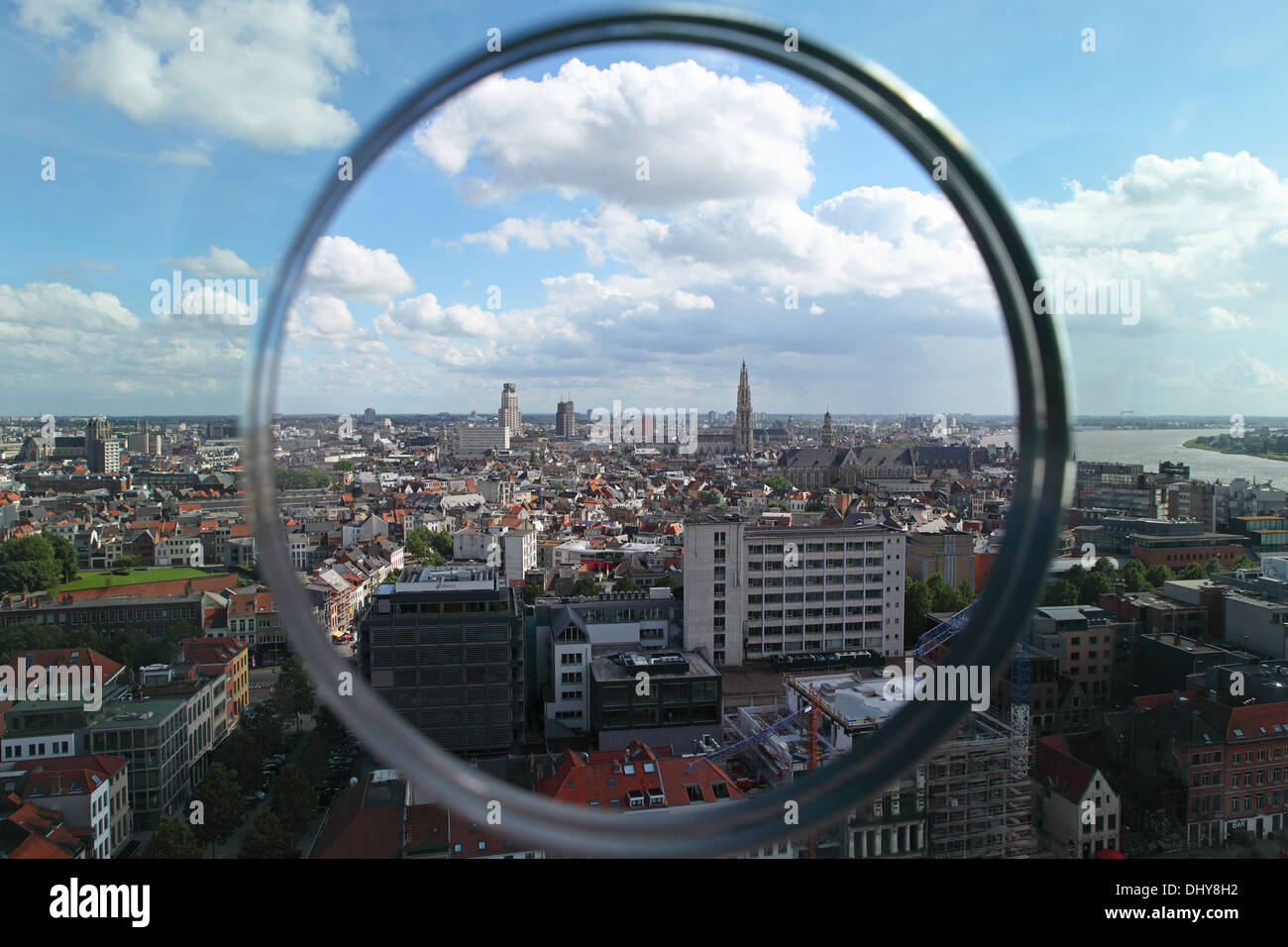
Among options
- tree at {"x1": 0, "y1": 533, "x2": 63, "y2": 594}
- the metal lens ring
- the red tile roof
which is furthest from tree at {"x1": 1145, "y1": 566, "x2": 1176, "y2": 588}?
tree at {"x1": 0, "y1": 533, "x2": 63, "y2": 594}

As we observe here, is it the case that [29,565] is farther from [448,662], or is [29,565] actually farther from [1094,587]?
[1094,587]

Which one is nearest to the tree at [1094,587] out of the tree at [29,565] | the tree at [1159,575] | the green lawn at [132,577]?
the tree at [1159,575]

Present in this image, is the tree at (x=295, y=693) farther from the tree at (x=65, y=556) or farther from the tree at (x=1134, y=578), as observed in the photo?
the tree at (x=1134, y=578)

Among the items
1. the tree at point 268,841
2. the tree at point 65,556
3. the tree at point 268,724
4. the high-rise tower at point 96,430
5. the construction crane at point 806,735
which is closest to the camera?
the tree at point 268,841

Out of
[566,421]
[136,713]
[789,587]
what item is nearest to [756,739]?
[789,587]
